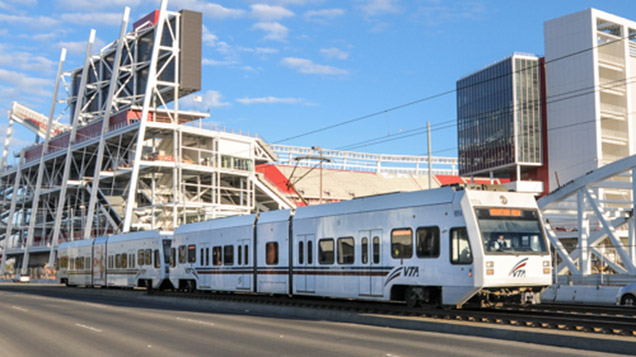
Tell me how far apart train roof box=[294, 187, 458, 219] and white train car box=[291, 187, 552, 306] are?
0.03m

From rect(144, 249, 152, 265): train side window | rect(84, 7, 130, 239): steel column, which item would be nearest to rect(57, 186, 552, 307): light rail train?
rect(144, 249, 152, 265): train side window

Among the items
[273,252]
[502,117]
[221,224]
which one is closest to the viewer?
[273,252]

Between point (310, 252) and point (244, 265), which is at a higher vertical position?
point (310, 252)

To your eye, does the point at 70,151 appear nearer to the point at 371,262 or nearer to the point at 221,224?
the point at 221,224

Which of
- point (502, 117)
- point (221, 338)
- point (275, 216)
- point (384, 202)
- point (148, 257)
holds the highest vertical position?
point (502, 117)

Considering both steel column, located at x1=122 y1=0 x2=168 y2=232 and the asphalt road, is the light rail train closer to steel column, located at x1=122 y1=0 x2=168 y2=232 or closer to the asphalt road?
the asphalt road

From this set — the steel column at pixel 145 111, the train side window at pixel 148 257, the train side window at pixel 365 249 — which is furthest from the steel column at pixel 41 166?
the train side window at pixel 365 249

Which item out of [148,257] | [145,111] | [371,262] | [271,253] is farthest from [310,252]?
[145,111]

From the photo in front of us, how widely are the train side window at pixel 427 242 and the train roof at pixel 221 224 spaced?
10.6m

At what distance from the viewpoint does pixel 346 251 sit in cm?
2331

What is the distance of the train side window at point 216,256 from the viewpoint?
31.9 meters

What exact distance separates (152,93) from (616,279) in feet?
184

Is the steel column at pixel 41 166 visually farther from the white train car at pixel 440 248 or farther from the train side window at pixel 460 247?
the train side window at pixel 460 247

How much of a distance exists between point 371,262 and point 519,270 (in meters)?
4.83
